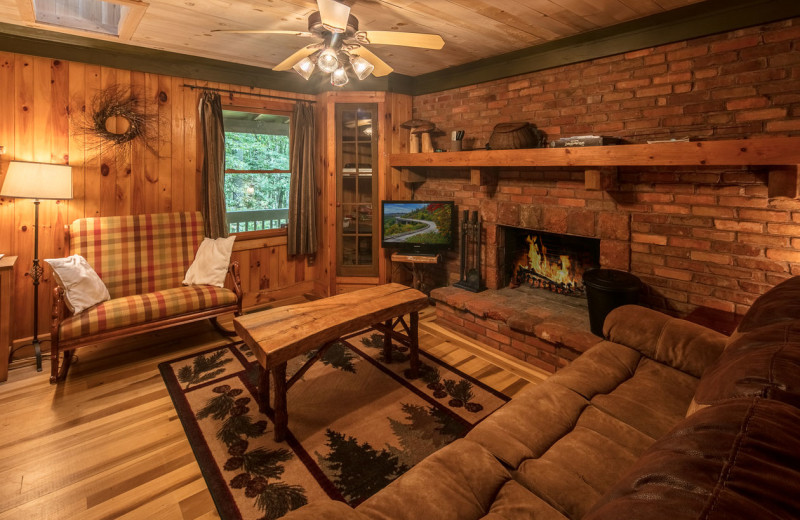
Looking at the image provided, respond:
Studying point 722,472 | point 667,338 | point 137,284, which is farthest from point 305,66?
point 722,472

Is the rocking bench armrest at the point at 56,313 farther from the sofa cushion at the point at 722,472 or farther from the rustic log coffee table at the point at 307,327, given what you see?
the sofa cushion at the point at 722,472

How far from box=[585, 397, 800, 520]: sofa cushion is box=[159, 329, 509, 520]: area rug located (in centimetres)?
145

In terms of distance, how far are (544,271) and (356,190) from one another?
2136mm

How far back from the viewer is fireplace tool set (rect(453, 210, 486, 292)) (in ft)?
12.6

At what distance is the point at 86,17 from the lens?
10.1ft

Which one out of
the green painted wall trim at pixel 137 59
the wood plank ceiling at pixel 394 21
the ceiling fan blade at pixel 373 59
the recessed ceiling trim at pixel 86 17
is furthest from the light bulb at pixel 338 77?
the green painted wall trim at pixel 137 59

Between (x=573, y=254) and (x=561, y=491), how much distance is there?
8.50ft

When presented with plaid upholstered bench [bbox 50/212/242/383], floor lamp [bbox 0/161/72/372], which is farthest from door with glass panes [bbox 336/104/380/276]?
floor lamp [bbox 0/161/72/372]

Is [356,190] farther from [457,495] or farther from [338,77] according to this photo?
[457,495]

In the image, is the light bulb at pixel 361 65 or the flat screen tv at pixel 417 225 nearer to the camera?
the light bulb at pixel 361 65

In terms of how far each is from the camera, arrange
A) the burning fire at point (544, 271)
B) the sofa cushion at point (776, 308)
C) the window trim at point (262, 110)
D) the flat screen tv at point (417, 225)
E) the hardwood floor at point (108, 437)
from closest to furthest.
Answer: the sofa cushion at point (776, 308) < the hardwood floor at point (108, 437) < the burning fire at point (544, 271) < the window trim at point (262, 110) < the flat screen tv at point (417, 225)

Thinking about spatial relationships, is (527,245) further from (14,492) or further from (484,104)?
(14,492)

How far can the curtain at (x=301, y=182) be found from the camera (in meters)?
4.39

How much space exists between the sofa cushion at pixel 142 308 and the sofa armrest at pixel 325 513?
2.48 meters
